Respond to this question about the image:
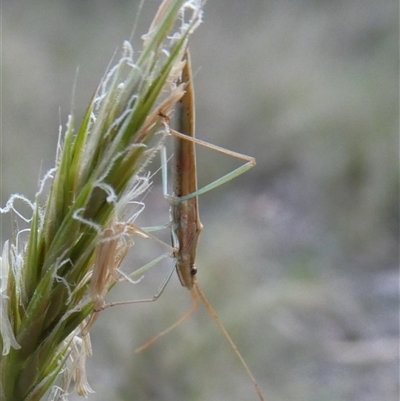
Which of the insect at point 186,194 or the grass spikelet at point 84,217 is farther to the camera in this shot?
the insect at point 186,194

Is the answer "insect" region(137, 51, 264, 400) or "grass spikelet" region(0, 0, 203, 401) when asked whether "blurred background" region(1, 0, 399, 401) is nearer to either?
"insect" region(137, 51, 264, 400)

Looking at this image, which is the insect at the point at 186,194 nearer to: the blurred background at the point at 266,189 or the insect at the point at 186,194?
the insect at the point at 186,194

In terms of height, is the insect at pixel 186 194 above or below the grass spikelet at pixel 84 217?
above

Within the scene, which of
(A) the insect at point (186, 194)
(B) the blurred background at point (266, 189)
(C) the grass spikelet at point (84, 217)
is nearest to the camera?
(C) the grass spikelet at point (84, 217)

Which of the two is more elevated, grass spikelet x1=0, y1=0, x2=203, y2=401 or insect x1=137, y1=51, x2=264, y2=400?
insect x1=137, y1=51, x2=264, y2=400

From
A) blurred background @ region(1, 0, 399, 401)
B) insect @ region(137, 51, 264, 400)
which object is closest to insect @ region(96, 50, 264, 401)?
insect @ region(137, 51, 264, 400)

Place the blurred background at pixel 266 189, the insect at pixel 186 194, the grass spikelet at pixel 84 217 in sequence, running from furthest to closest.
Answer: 1. the blurred background at pixel 266 189
2. the insect at pixel 186 194
3. the grass spikelet at pixel 84 217

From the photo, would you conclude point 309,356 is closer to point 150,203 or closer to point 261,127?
point 150,203

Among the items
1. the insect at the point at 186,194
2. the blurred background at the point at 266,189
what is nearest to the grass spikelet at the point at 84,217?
the insect at the point at 186,194
